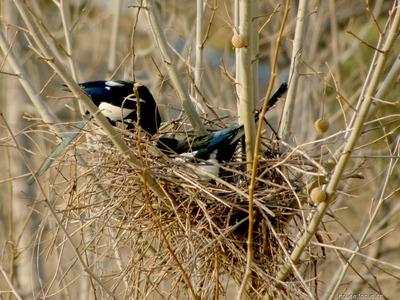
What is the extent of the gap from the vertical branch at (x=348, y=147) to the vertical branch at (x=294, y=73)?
0.41 metres

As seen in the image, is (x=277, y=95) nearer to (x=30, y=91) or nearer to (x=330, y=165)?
(x=330, y=165)

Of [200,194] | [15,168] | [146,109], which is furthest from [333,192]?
[15,168]

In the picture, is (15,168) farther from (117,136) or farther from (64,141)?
(117,136)

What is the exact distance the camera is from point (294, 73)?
2.62 metres

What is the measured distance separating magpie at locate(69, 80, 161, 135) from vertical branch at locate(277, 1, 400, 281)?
2.17 ft

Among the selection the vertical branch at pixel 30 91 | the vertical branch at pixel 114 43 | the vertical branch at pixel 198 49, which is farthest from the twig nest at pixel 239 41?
the vertical branch at pixel 114 43

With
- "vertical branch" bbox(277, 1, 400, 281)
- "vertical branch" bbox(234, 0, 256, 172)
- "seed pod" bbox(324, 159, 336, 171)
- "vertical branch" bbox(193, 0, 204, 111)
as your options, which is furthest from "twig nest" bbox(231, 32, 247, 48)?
"vertical branch" bbox(193, 0, 204, 111)

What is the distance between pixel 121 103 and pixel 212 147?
0.35 m

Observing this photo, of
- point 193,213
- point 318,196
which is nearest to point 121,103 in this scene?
point 193,213

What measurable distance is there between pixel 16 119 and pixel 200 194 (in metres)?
2.89

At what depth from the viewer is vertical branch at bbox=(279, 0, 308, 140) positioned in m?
2.57

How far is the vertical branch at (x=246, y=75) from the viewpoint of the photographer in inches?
88.7

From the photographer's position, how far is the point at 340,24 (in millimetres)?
6820

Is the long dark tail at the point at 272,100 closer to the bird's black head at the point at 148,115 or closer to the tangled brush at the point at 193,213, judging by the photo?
the tangled brush at the point at 193,213
